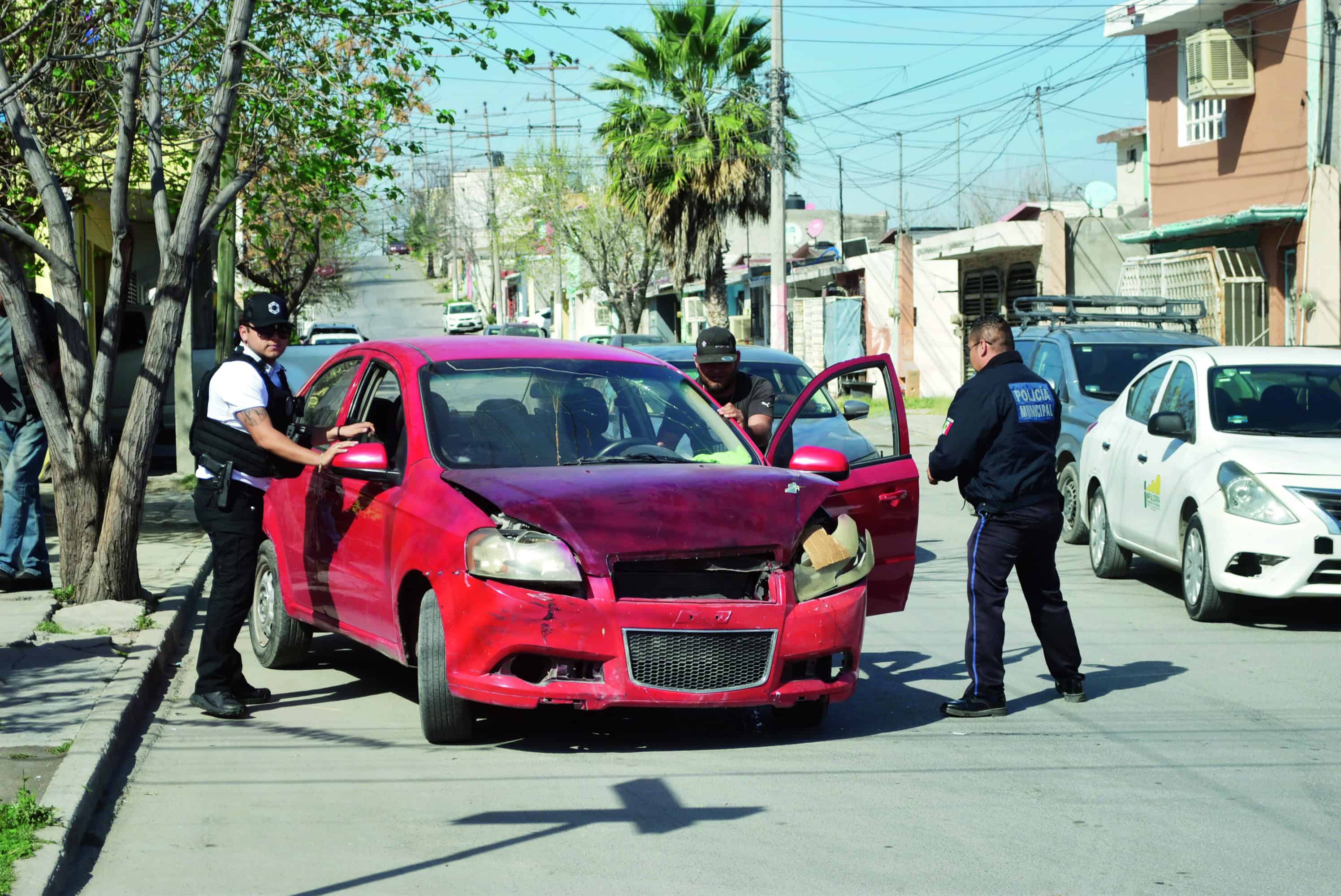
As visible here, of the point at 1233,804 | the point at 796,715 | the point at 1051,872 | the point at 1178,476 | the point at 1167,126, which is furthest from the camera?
the point at 1167,126

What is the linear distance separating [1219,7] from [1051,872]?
22932mm

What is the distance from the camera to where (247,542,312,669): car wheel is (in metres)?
8.20

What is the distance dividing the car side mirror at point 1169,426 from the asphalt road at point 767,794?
1994 millimetres

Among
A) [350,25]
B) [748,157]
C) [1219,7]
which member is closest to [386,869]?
[350,25]

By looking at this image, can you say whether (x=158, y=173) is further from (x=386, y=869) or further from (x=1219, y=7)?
(x=1219, y=7)

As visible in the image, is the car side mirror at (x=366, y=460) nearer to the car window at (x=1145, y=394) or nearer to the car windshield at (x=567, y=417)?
the car windshield at (x=567, y=417)

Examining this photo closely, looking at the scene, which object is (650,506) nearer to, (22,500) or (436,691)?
(436,691)

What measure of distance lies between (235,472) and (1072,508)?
819 cm

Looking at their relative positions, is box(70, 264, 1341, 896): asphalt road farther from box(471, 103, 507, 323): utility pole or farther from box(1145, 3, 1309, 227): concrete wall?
box(471, 103, 507, 323): utility pole

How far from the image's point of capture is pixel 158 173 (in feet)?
33.2

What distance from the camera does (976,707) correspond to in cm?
705

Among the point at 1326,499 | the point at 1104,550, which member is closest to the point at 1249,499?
the point at 1326,499

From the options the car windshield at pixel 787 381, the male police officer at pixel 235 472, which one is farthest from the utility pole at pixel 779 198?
the male police officer at pixel 235 472

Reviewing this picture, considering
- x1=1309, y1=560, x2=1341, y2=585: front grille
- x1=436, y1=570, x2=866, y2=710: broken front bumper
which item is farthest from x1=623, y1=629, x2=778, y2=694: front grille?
x1=1309, y1=560, x2=1341, y2=585: front grille
